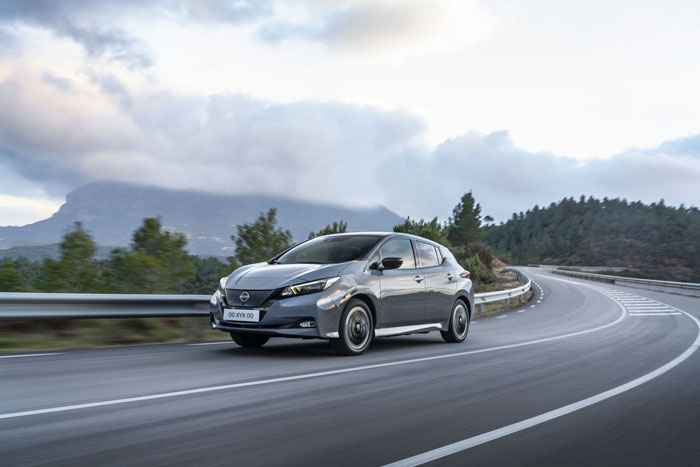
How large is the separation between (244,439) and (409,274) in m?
5.85

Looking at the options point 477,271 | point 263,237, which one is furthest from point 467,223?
point 263,237

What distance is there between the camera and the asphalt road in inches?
150

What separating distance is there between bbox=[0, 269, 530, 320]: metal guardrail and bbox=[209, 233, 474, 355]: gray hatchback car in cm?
179

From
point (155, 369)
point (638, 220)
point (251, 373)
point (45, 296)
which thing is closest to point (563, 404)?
point (251, 373)

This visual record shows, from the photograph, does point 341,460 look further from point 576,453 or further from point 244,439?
point 576,453

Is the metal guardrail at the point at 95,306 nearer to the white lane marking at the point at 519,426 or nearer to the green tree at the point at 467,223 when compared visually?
the white lane marking at the point at 519,426

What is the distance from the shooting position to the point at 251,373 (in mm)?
6602

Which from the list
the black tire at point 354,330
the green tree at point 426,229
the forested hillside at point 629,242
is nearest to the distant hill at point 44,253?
the black tire at point 354,330

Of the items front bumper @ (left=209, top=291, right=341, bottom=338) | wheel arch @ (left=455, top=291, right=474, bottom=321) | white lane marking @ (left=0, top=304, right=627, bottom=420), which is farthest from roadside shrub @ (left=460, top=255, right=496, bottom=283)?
front bumper @ (left=209, top=291, right=341, bottom=338)

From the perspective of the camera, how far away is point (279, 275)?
809 cm

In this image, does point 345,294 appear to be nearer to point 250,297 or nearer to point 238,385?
point 250,297

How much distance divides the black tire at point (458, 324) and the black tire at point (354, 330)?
240 cm

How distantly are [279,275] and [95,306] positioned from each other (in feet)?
9.92

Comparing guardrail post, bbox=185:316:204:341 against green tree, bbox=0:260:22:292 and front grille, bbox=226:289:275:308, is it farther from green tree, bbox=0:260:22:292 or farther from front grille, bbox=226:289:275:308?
front grille, bbox=226:289:275:308
